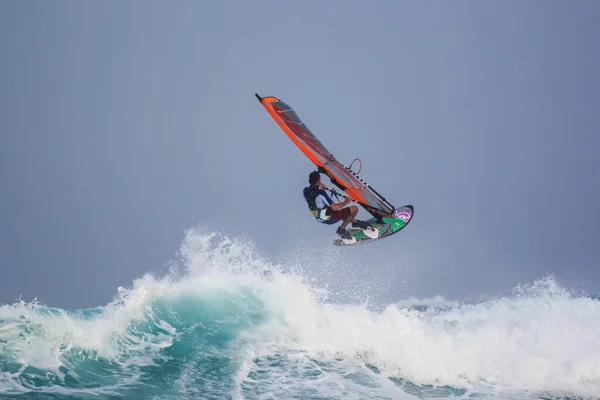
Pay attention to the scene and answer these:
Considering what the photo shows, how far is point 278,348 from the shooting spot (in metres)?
10.3

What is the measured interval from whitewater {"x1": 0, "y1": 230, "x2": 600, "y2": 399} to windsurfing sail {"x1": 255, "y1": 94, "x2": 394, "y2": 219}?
2544mm

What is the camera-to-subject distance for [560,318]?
1216 cm

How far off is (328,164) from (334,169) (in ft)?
0.52

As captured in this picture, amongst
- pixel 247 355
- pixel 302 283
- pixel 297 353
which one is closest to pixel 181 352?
pixel 247 355

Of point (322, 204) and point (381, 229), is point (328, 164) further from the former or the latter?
point (381, 229)

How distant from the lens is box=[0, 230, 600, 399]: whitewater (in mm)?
8570

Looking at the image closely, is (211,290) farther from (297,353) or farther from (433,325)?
(433,325)

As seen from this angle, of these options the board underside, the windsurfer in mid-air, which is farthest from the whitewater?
the windsurfer in mid-air

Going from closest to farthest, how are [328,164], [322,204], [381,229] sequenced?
[322,204] < [328,164] < [381,229]

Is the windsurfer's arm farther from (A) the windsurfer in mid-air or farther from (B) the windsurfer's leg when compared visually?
(B) the windsurfer's leg

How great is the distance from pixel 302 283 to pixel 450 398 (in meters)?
4.80

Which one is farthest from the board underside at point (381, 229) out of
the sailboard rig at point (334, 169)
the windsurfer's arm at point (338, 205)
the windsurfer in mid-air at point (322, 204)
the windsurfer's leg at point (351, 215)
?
the windsurfer's arm at point (338, 205)

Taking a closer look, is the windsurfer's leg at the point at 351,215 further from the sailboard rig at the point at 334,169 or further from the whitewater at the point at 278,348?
the whitewater at the point at 278,348

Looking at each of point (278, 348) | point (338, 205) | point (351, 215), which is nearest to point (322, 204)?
point (338, 205)
